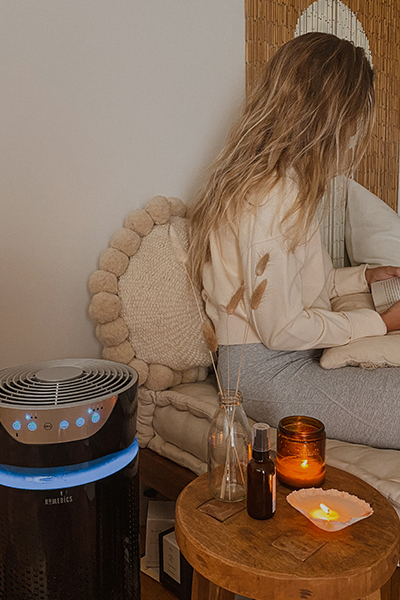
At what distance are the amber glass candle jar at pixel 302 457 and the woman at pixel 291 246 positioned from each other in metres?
0.24

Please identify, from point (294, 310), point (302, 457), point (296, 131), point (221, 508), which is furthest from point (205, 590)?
point (296, 131)

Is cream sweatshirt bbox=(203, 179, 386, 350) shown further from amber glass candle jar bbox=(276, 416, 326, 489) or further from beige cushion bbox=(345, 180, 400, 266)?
beige cushion bbox=(345, 180, 400, 266)

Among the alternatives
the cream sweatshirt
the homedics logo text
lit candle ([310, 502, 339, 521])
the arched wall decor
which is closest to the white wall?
the arched wall decor

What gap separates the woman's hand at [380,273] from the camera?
149 cm

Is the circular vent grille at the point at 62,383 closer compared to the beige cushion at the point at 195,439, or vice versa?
the circular vent grille at the point at 62,383

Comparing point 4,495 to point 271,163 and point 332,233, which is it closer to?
point 271,163

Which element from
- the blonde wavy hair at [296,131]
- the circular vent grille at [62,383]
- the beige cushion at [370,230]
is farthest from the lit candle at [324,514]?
the beige cushion at [370,230]

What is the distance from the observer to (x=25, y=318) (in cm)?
118

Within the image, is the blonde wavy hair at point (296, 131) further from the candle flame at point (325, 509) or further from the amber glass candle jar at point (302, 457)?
the candle flame at point (325, 509)

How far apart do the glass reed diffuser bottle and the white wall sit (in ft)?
→ 1.82

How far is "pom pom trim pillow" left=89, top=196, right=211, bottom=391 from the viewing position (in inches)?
48.5

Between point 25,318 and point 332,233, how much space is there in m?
1.19

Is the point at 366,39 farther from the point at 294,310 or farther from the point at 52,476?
the point at 52,476

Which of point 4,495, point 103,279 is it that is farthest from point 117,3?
point 4,495
